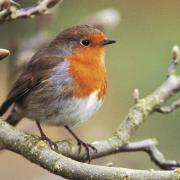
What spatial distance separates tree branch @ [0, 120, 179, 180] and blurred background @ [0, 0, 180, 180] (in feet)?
11.0

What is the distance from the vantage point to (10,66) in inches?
166

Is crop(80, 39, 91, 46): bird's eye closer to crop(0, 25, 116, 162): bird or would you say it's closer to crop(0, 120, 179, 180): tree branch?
crop(0, 25, 116, 162): bird

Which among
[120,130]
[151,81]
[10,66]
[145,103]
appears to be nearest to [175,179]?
[120,130]

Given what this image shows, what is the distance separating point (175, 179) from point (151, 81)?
5376mm

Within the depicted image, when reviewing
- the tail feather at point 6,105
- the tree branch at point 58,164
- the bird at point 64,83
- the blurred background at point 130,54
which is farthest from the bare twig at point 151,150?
the blurred background at point 130,54

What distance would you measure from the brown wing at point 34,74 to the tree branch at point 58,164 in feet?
3.66

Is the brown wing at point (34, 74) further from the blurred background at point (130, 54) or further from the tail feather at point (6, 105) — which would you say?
the blurred background at point (130, 54)

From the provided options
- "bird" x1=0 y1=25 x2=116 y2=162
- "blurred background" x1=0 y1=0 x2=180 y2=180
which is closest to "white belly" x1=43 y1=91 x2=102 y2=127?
"bird" x1=0 y1=25 x2=116 y2=162

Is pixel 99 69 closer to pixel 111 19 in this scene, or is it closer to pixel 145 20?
pixel 111 19

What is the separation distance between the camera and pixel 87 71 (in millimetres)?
4242

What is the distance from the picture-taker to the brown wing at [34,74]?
14.3 ft

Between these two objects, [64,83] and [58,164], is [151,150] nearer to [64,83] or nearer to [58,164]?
[64,83]

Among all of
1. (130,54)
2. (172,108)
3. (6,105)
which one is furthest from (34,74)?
(130,54)

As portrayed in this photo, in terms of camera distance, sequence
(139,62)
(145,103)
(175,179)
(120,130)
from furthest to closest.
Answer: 1. (139,62)
2. (145,103)
3. (120,130)
4. (175,179)
